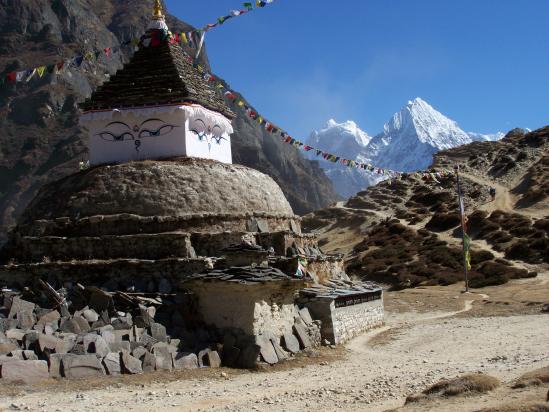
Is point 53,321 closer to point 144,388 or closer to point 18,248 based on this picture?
point 144,388

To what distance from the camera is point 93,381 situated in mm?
9820

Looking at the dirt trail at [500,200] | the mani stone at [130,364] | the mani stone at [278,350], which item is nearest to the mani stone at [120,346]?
the mani stone at [130,364]

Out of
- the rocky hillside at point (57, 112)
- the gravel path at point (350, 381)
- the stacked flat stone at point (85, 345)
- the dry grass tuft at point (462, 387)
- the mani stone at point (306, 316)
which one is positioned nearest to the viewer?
the dry grass tuft at point (462, 387)

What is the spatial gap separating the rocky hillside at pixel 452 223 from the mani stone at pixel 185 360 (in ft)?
81.5

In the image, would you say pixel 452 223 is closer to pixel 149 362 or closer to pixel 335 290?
pixel 335 290

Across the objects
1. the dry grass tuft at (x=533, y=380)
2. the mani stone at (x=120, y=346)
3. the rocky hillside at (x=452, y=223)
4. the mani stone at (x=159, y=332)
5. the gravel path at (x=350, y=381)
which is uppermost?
the rocky hillside at (x=452, y=223)

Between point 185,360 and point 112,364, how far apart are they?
137 cm

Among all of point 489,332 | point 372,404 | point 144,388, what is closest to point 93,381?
point 144,388

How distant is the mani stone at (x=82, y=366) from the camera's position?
390 inches

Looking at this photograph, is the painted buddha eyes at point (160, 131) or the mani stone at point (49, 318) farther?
the painted buddha eyes at point (160, 131)

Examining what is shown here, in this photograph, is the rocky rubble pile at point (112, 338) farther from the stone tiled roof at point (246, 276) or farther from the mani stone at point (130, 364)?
Answer: the stone tiled roof at point (246, 276)

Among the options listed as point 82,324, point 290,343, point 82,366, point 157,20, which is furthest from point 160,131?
point 82,366

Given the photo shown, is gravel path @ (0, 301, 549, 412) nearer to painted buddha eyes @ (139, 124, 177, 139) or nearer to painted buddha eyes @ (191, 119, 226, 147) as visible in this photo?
painted buddha eyes @ (191, 119, 226, 147)

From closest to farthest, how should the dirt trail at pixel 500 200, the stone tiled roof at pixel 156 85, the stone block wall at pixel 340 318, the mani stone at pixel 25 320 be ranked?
the mani stone at pixel 25 320, the stone block wall at pixel 340 318, the stone tiled roof at pixel 156 85, the dirt trail at pixel 500 200
